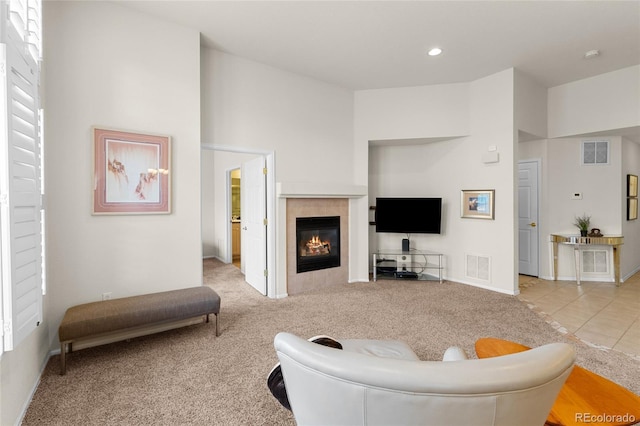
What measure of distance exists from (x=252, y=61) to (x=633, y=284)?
667 centimetres

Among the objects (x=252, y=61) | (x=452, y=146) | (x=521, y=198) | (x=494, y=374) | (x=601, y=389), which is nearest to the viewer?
(x=494, y=374)

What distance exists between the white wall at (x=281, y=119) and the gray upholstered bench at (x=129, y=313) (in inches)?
61.8

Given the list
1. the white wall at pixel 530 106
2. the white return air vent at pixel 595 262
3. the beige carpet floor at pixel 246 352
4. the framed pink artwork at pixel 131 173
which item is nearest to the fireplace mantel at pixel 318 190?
the beige carpet floor at pixel 246 352

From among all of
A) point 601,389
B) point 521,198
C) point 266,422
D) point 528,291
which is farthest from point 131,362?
point 521,198

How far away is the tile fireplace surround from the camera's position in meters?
4.56

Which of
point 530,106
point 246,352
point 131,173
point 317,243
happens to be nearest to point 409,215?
point 317,243

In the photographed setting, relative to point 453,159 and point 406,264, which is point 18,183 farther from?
point 453,159

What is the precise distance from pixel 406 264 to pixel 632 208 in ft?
13.0

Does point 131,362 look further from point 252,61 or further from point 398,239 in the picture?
point 398,239

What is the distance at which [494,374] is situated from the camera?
0.74 m

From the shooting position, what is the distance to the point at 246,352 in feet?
8.94

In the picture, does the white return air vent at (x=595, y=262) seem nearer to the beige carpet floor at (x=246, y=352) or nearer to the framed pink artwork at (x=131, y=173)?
the beige carpet floor at (x=246, y=352)

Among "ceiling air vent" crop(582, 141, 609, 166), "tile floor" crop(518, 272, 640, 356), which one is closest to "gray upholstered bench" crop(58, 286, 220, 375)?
"tile floor" crop(518, 272, 640, 356)

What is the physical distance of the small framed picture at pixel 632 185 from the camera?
17.1ft
